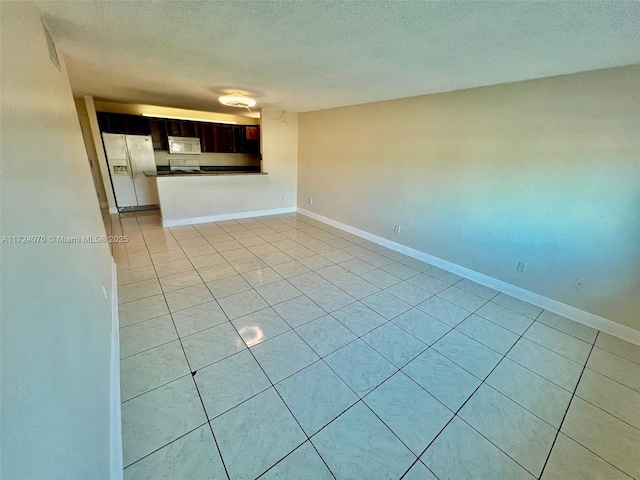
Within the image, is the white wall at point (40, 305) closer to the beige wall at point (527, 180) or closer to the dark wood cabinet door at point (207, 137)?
the beige wall at point (527, 180)

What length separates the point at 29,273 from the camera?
714 mm

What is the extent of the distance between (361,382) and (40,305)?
5.50ft

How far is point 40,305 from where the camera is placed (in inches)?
29.5

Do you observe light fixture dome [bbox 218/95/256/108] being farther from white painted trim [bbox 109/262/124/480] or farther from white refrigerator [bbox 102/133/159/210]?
white painted trim [bbox 109/262/124/480]

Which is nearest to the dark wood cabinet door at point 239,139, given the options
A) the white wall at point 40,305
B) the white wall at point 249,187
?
the white wall at point 249,187

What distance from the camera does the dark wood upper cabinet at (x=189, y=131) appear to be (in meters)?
5.06

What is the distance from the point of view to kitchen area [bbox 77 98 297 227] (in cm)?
479

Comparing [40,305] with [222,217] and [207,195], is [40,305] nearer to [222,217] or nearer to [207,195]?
[207,195]


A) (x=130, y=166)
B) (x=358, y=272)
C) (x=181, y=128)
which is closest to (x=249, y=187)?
(x=181, y=128)

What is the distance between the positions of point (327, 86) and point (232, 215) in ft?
10.8

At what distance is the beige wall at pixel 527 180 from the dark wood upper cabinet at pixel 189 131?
3.43 metres

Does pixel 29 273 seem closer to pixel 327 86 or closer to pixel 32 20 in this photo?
pixel 32 20

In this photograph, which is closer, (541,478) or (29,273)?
(29,273)

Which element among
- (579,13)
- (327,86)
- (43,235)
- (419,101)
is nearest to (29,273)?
(43,235)
